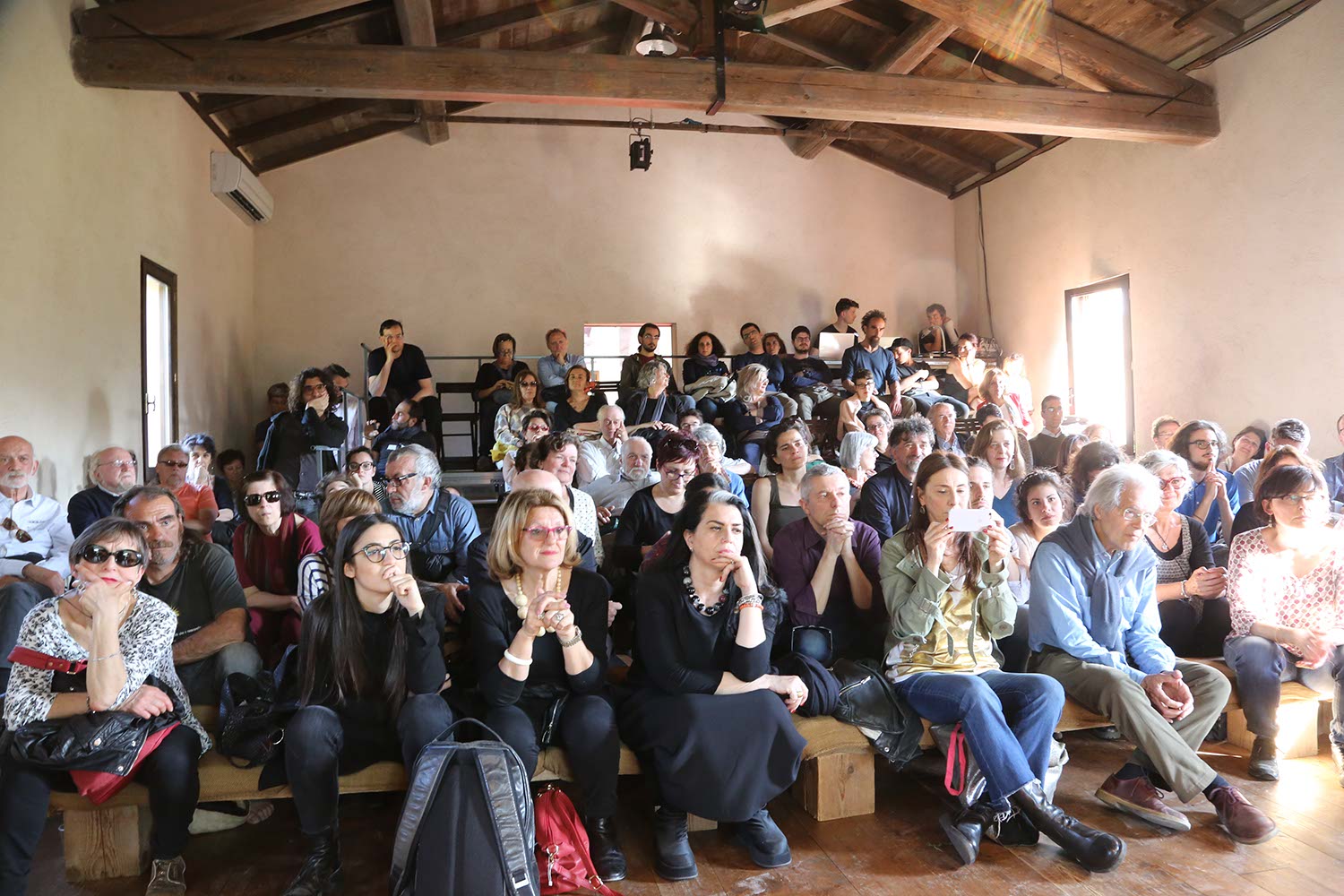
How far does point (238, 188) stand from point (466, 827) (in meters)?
7.16

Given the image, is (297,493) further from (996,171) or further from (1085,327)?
(996,171)

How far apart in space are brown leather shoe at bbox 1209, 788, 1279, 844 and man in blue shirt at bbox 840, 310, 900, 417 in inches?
223

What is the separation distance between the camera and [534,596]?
8.33 feet

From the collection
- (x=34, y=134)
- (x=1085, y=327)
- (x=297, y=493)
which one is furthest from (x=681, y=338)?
(x=34, y=134)

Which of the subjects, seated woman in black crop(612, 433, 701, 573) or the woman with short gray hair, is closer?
the woman with short gray hair

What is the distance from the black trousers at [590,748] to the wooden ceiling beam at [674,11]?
532 centimetres

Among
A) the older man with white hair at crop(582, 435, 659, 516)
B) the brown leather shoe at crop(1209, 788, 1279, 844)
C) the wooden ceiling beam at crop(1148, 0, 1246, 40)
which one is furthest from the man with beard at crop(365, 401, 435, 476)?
the wooden ceiling beam at crop(1148, 0, 1246, 40)

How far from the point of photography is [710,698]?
2547 mm

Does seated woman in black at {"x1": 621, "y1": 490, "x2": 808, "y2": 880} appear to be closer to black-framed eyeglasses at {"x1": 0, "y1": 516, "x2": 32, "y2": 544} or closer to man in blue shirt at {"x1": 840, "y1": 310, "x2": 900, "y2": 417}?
black-framed eyeglasses at {"x1": 0, "y1": 516, "x2": 32, "y2": 544}

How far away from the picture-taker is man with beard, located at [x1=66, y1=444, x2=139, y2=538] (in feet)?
14.0

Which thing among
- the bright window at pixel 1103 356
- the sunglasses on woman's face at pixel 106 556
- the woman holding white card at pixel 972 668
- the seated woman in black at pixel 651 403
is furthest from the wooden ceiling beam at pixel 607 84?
the woman holding white card at pixel 972 668

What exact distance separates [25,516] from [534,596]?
2.73 metres

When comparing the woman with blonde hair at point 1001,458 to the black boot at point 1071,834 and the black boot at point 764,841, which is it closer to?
the black boot at point 1071,834

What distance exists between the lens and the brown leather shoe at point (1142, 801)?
2637 millimetres
